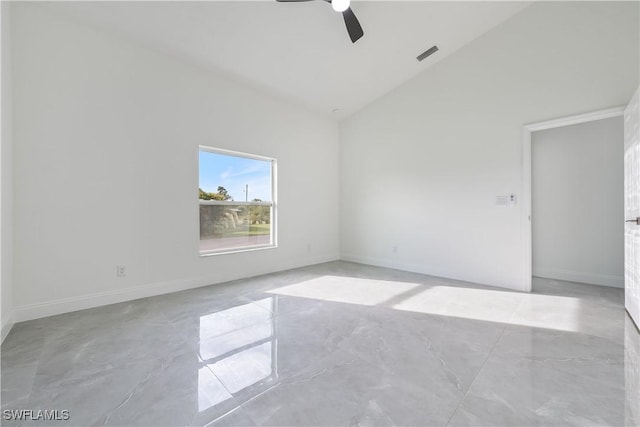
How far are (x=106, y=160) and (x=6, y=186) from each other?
2.59 feet

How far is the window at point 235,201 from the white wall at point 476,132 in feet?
6.04

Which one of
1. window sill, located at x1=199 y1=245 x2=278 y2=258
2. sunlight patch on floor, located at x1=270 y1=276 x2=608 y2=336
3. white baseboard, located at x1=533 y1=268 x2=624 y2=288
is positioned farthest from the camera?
window sill, located at x1=199 y1=245 x2=278 y2=258

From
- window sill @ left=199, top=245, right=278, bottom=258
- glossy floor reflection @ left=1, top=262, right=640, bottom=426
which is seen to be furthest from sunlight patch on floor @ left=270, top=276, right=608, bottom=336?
window sill @ left=199, top=245, right=278, bottom=258

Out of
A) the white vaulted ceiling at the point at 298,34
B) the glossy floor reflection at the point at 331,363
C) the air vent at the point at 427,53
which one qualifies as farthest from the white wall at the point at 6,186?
the air vent at the point at 427,53

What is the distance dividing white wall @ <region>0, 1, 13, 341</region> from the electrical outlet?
774 millimetres

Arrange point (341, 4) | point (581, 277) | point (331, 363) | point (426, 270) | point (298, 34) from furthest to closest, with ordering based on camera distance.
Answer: point (426, 270)
point (581, 277)
point (298, 34)
point (341, 4)
point (331, 363)

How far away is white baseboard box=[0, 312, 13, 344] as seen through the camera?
206 cm

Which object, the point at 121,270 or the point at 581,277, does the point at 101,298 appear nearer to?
the point at 121,270

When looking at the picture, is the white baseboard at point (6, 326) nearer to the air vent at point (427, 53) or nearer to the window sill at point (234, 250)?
the window sill at point (234, 250)

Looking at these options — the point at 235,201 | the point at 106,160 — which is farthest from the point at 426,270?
the point at 106,160

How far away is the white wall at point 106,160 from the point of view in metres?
2.46

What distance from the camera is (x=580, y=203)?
12.4ft

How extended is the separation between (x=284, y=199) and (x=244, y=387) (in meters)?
3.35

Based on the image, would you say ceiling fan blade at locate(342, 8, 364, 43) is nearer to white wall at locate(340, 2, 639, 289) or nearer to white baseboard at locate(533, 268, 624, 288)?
white wall at locate(340, 2, 639, 289)
